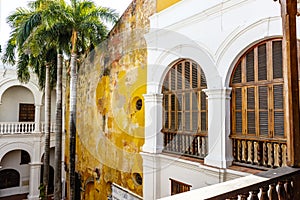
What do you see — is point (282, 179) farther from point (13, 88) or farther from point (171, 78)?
point (13, 88)

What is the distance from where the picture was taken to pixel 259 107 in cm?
494

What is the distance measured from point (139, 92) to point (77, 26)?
4027 mm

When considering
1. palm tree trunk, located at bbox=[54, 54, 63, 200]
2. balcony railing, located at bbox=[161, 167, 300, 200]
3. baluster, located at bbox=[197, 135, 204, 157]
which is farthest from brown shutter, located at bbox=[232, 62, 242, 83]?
palm tree trunk, located at bbox=[54, 54, 63, 200]

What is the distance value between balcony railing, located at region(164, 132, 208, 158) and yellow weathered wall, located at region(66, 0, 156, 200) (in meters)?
1.26

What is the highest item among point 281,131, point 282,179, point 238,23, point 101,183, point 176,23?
point 176,23

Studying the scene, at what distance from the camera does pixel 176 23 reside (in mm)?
6801

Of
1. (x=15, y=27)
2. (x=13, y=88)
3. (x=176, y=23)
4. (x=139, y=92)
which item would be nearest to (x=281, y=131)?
(x=176, y=23)

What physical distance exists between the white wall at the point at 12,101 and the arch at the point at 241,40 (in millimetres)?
15278

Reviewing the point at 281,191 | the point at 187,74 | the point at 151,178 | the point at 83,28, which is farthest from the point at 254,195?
the point at 83,28

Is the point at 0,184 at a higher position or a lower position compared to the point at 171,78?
lower

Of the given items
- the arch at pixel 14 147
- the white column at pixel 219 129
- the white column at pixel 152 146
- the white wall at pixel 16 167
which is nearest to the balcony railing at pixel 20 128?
the arch at pixel 14 147

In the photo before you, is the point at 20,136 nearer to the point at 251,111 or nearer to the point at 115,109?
the point at 115,109

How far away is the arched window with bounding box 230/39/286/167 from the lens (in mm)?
4617

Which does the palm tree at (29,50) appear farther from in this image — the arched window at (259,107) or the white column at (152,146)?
the arched window at (259,107)
